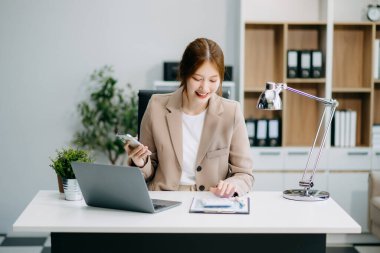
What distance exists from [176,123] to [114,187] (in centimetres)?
67

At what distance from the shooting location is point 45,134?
15.7 feet

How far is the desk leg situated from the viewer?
2.20 m

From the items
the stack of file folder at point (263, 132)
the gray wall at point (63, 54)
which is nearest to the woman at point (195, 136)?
the stack of file folder at point (263, 132)

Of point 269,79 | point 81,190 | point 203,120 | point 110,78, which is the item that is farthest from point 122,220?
point 269,79

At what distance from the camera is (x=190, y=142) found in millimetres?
2807

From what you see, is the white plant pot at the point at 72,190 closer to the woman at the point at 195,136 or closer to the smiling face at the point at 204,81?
the woman at the point at 195,136

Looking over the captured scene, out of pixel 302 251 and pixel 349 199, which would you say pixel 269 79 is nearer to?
pixel 349 199

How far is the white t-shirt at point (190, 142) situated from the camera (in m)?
2.78

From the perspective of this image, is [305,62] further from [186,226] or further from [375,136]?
[186,226]

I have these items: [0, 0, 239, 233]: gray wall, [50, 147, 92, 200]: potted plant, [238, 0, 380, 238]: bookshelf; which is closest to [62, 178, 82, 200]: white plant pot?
[50, 147, 92, 200]: potted plant

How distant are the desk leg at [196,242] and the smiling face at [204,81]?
0.71m

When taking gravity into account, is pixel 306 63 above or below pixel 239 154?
above

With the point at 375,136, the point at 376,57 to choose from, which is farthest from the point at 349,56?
the point at 375,136

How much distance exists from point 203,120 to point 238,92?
77.5 inches
